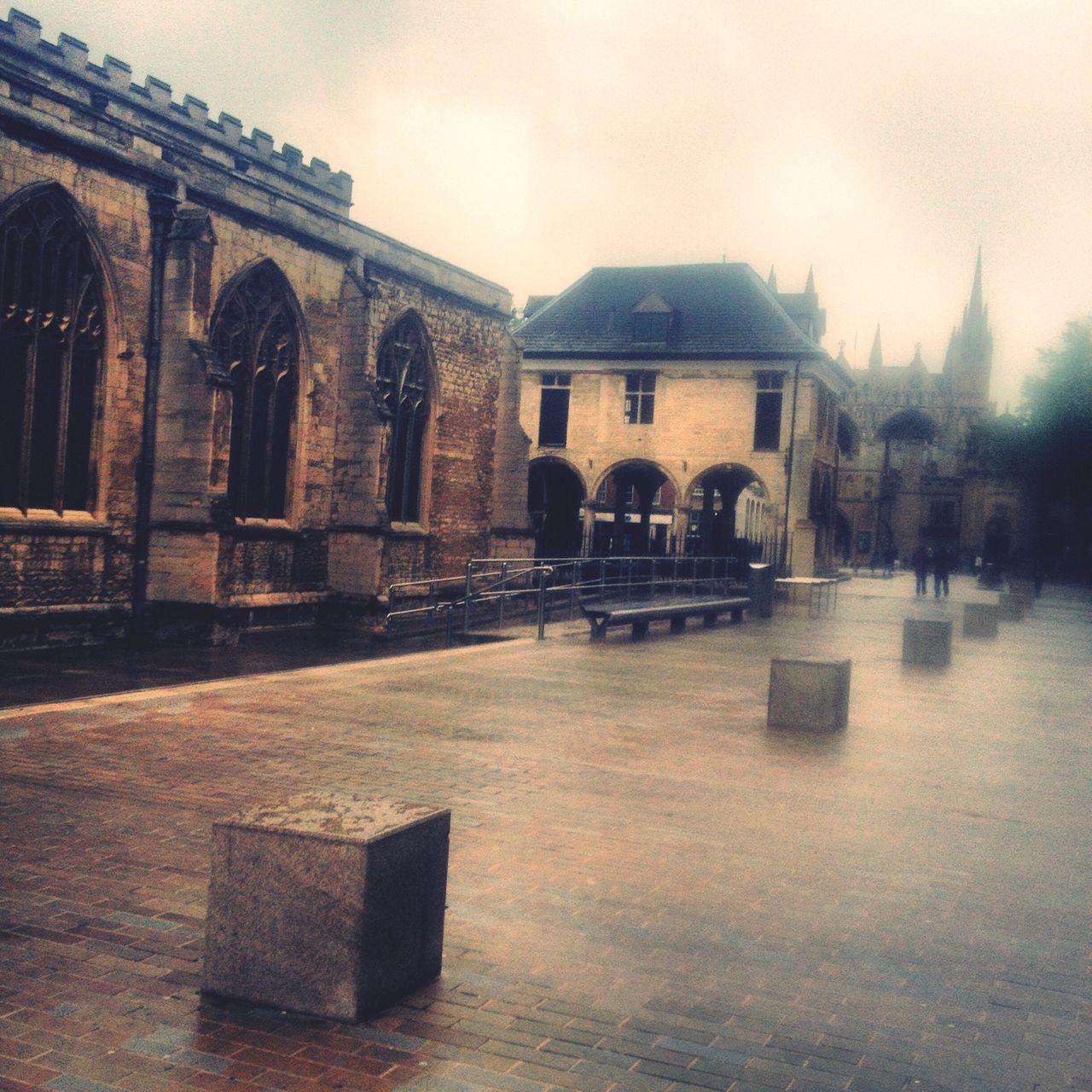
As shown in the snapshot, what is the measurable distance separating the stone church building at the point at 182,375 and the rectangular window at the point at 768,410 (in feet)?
54.6

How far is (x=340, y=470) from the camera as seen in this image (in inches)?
902

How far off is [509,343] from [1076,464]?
42164 millimetres

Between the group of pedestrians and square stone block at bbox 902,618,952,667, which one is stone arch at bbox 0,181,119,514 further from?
the group of pedestrians

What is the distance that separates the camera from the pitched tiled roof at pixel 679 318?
4009 cm

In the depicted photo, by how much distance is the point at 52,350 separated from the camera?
17.2m

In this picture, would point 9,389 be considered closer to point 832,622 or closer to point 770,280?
point 832,622

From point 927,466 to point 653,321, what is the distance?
2257 inches

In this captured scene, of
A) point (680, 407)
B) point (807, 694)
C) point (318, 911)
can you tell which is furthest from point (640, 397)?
point (318, 911)

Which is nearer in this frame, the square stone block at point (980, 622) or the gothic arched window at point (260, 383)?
the gothic arched window at point (260, 383)

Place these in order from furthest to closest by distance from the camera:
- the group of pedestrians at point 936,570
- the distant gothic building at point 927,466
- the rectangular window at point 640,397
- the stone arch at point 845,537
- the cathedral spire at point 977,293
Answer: the cathedral spire at point 977,293, the stone arch at point 845,537, the distant gothic building at point 927,466, the rectangular window at point 640,397, the group of pedestrians at point 936,570

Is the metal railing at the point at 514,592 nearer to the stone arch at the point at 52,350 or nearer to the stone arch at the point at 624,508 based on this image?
the stone arch at the point at 52,350

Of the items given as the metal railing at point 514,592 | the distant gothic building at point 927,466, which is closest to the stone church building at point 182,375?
the metal railing at point 514,592

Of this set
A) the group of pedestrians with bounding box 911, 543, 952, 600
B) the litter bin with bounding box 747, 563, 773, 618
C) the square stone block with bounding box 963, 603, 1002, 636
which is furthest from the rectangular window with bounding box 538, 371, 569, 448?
the square stone block with bounding box 963, 603, 1002, 636

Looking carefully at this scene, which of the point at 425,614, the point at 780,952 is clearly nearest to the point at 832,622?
the point at 425,614
